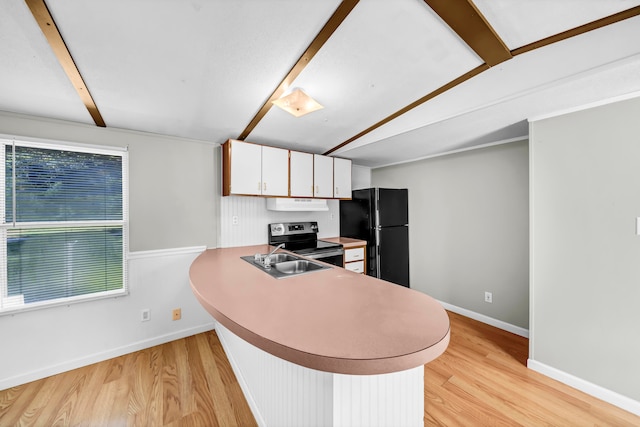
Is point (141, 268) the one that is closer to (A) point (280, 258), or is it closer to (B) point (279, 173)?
(A) point (280, 258)

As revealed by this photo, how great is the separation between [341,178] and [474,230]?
1836 millimetres

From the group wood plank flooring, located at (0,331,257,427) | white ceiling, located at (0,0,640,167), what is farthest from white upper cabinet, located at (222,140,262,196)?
wood plank flooring, located at (0,331,257,427)

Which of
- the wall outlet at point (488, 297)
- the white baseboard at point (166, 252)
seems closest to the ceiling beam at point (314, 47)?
the white baseboard at point (166, 252)

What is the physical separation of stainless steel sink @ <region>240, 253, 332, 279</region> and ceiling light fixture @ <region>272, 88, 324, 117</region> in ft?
4.03

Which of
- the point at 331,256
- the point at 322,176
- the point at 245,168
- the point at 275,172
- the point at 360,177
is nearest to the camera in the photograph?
the point at 245,168

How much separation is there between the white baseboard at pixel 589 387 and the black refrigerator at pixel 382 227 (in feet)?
5.60

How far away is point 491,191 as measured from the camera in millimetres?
2863

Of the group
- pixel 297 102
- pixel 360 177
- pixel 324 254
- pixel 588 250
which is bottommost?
pixel 324 254

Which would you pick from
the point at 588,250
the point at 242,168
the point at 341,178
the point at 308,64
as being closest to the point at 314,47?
the point at 308,64

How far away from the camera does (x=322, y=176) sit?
3270 millimetres

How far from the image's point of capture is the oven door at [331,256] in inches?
112

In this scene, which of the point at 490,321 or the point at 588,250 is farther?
the point at 490,321

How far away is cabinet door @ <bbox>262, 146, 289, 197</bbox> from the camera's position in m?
2.79

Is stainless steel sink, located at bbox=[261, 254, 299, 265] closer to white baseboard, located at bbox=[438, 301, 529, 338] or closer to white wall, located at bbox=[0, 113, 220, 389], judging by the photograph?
white wall, located at bbox=[0, 113, 220, 389]
